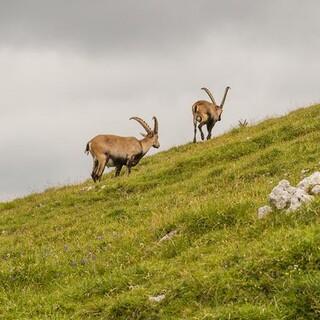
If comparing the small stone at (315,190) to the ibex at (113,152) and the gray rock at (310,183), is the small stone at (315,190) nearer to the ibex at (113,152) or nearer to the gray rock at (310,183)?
the gray rock at (310,183)

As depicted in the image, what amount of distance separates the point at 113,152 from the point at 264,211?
1682 centimetres

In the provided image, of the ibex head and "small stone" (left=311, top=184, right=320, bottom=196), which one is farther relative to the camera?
the ibex head

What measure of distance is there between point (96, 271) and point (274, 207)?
10.4 ft

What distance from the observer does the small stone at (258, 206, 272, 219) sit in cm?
1002

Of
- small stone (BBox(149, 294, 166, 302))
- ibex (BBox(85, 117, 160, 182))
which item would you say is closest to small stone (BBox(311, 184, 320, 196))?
small stone (BBox(149, 294, 166, 302))

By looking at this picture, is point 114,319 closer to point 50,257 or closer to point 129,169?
point 50,257

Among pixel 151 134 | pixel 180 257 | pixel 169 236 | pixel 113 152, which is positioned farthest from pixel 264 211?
pixel 151 134

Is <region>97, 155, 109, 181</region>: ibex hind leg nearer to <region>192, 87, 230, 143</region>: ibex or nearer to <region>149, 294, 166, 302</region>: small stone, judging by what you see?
<region>192, 87, 230, 143</region>: ibex

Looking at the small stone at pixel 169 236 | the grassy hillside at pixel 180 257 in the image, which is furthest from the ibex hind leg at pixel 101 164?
the small stone at pixel 169 236

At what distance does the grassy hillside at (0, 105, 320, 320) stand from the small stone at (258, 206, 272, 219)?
154mm

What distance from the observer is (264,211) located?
1009 centimetres

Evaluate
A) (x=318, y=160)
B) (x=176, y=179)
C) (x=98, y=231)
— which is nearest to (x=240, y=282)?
(x=98, y=231)

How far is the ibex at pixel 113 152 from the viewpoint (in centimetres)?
2597

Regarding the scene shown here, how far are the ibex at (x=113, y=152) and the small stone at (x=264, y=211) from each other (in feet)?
52.8
